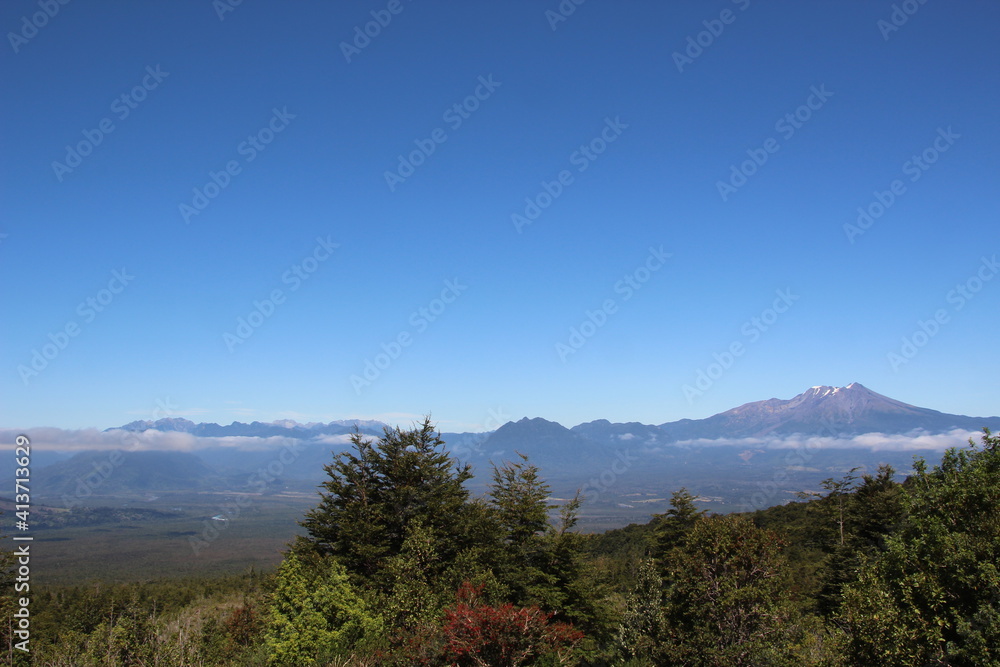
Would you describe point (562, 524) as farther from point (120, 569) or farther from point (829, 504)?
point (120, 569)

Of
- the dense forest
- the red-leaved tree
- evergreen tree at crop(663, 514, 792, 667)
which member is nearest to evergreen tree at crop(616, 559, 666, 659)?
the dense forest

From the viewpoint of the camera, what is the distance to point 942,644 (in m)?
10.5

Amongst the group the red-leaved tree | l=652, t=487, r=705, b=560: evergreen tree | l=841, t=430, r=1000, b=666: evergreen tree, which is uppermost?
l=841, t=430, r=1000, b=666: evergreen tree

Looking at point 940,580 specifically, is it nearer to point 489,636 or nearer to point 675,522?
point 489,636

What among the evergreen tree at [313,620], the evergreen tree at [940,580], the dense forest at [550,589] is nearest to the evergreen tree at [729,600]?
the dense forest at [550,589]

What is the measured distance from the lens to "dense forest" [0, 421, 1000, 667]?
35.6 ft

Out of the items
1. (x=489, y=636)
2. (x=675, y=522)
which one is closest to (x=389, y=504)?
(x=489, y=636)

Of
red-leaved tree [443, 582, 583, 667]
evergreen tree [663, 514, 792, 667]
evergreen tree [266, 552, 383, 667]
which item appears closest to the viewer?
red-leaved tree [443, 582, 583, 667]

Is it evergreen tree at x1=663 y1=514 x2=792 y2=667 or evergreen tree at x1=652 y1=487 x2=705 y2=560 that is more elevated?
evergreen tree at x1=663 y1=514 x2=792 y2=667

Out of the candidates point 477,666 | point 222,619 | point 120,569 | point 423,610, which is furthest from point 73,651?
point 120,569

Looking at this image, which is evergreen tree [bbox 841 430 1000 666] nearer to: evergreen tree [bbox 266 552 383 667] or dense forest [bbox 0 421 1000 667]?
dense forest [bbox 0 421 1000 667]

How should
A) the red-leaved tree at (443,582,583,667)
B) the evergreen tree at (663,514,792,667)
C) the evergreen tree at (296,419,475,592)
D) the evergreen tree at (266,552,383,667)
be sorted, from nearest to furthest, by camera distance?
the red-leaved tree at (443,582,583,667) < the evergreen tree at (663,514,792,667) < the evergreen tree at (266,552,383,667) < the evergreen tree at (296,419,475,592)

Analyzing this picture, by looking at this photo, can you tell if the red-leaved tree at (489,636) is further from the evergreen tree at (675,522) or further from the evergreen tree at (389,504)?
the evergreen tree at (675,522)

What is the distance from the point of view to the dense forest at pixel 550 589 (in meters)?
10.8
